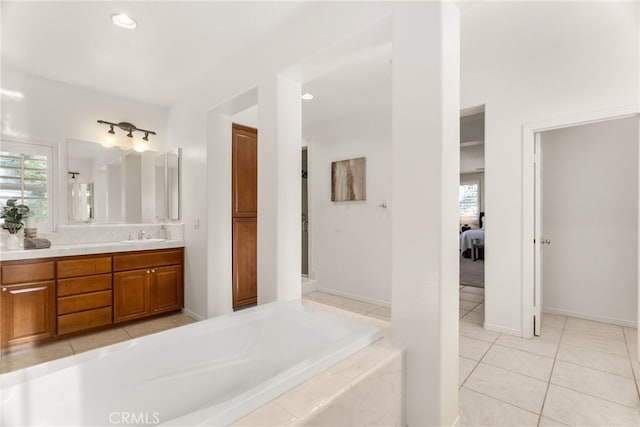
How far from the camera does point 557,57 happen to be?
260 centimetres

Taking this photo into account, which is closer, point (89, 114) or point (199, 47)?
point (199, 47)

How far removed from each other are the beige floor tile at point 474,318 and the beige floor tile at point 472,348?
490 mm

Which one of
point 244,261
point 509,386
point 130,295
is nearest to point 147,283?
point 130,295

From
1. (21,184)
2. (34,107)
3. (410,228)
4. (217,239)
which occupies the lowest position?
(217,239)

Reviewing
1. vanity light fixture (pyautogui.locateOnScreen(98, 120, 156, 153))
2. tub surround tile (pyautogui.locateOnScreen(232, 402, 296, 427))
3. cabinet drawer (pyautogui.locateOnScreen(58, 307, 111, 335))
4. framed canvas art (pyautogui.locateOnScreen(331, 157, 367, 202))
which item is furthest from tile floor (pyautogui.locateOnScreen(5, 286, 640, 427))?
vanity light fixture (pyautogui.locateOnScreen(98, 120, 156, 153))

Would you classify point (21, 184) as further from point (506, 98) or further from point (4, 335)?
point (506, 98)

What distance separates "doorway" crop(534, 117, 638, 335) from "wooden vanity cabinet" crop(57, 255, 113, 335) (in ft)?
13.7

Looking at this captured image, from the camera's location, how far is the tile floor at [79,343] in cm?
239

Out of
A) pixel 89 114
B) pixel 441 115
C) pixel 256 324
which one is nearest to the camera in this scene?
pixel 441 115

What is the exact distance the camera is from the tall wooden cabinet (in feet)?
11.5

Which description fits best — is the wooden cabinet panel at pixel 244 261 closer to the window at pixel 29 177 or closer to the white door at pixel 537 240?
the window at pixel 29 177

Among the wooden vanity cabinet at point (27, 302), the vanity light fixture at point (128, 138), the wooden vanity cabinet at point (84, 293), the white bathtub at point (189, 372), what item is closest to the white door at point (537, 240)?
the white bathtub at point (189, 372)

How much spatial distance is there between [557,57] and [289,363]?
3334mm

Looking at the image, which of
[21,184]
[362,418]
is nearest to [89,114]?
[21,184]
